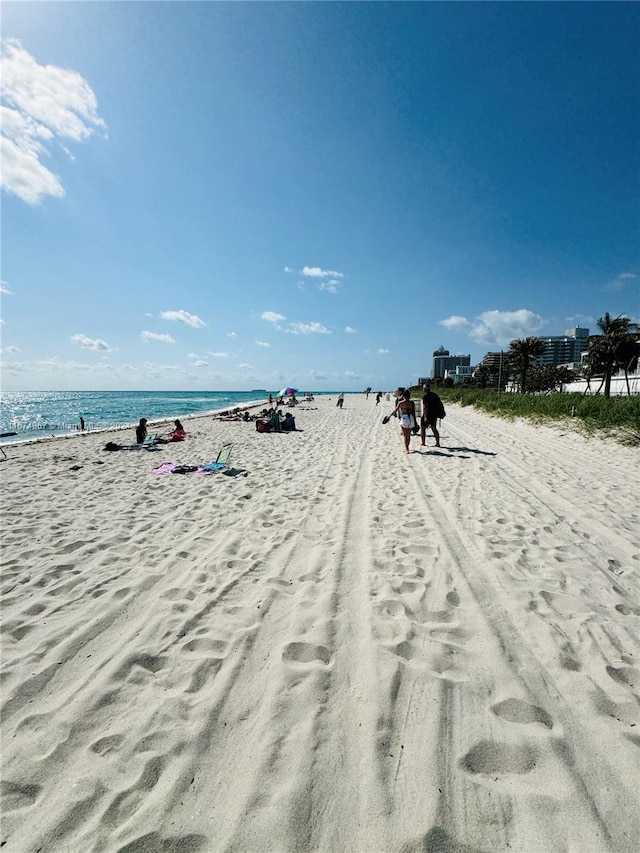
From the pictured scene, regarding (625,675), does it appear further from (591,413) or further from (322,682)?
(591,413)

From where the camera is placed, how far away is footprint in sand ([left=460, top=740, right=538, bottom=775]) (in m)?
1.84

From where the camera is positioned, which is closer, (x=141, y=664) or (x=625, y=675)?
(x=625, y=675)

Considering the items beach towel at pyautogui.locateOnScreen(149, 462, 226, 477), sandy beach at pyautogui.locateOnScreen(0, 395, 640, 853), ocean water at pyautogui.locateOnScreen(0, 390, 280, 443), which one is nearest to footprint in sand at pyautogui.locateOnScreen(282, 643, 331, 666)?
sandy beach at pyautogui.locateOnScreen(0, 395, 640, 853)

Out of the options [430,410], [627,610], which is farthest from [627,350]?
[627,610]

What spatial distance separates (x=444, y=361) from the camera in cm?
17175

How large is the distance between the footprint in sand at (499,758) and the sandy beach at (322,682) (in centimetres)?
1

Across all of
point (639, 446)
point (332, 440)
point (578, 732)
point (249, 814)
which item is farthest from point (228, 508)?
point (639, 446)

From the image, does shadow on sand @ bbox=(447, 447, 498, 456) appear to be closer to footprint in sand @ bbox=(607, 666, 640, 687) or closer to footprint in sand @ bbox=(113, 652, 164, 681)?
footprint in sand @ bbox=(607, 666, 640, 687)

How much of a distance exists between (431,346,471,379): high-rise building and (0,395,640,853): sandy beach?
17291cm

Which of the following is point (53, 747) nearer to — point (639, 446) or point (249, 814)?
point (249, 814)

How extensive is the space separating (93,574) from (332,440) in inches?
419

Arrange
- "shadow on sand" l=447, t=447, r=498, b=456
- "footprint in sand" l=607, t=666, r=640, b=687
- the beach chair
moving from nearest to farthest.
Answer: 1. "footprint in sand" l=607, t=666, r=640, b=687
2. the beach chair
3. "shadow on sand" l=447, t=447, r=498, b=456

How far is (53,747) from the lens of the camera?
2008 millimetres

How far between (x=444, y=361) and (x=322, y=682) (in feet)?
600
